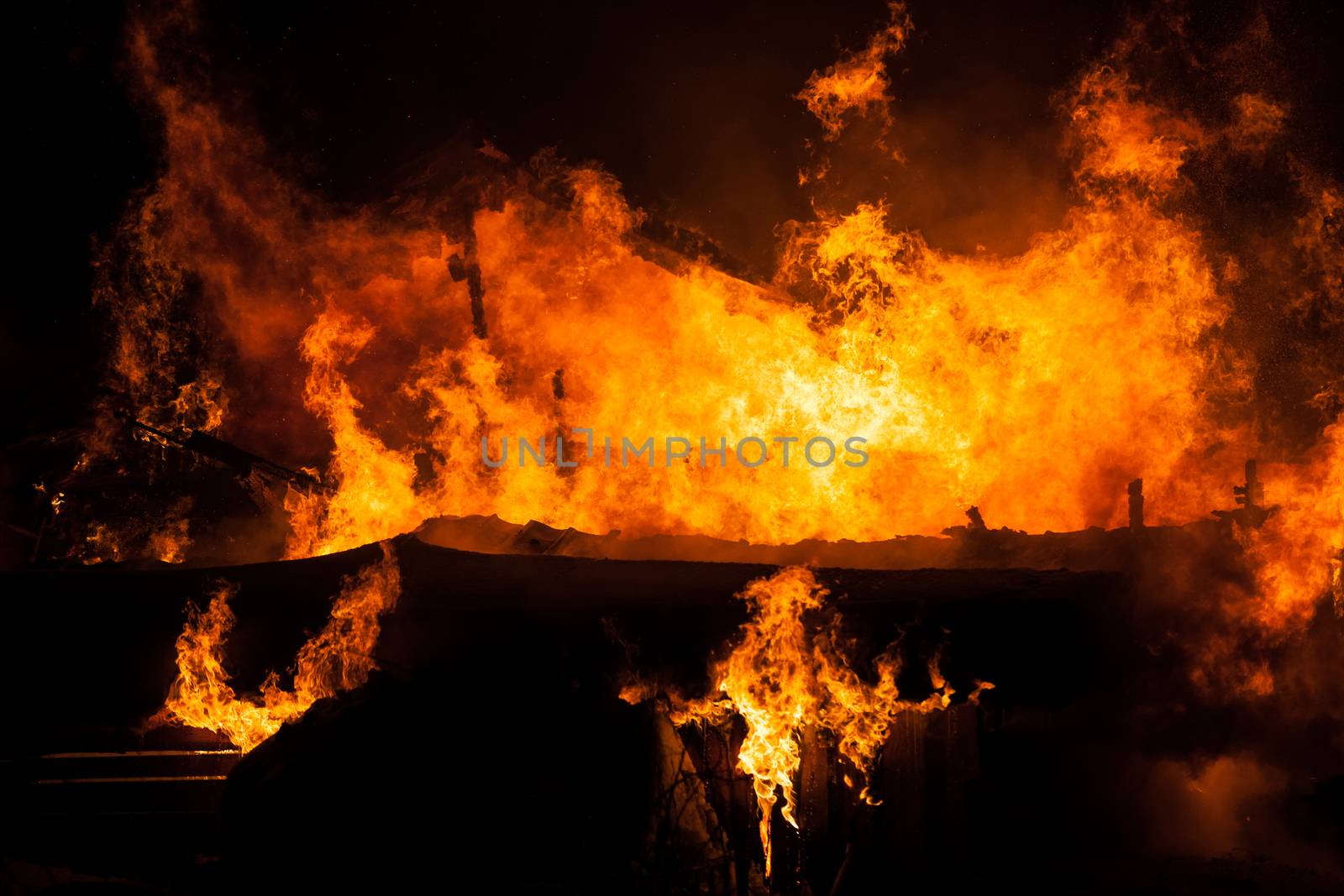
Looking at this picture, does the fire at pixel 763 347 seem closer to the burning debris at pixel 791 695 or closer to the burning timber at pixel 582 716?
the burning timber at pixel 582 716

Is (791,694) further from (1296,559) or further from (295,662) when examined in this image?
(1296,559)

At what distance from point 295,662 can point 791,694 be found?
12.9ft

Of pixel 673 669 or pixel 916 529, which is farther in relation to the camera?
pixel 916 529

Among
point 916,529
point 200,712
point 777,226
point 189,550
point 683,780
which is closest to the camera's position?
point 683,780

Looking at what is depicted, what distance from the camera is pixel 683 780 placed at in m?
6.39

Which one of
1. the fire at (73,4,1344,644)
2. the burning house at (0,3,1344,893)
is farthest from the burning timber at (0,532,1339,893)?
the fire at (73,4,1344,644)

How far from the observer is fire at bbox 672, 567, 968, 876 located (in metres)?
6.52

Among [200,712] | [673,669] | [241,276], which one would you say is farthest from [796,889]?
[241,276]

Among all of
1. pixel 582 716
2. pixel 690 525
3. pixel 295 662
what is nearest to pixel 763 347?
pixel 690 525

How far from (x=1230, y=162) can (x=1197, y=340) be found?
2477 mm

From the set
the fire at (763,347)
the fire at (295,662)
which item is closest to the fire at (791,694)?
the fire at (295,662)

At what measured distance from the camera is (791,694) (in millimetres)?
6578

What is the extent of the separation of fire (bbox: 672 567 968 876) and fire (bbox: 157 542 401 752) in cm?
249

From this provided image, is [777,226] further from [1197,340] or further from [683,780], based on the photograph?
[683,780]
